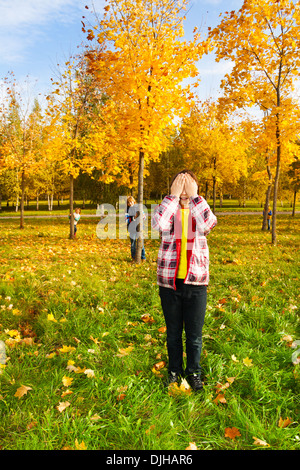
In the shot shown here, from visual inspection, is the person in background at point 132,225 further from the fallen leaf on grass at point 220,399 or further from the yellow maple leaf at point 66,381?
the fallen leaf on grass at point 220,399

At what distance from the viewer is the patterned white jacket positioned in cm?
267

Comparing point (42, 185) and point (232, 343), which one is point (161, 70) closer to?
point (232, 343)

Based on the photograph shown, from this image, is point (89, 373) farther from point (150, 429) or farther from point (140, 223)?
point (140, 223)

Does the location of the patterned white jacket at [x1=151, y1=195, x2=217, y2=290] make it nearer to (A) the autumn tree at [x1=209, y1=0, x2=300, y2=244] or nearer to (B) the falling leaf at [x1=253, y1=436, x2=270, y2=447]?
(B) the falling leaf at [x1=253, y1=436, x2=270, y2=447]

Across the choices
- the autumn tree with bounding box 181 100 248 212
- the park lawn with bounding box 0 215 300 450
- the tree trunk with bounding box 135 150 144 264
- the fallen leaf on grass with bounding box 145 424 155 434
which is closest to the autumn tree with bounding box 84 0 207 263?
the tree trunk with bounding box 135 150 144 264

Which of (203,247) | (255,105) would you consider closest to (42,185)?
(255,105)

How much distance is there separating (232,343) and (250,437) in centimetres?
137

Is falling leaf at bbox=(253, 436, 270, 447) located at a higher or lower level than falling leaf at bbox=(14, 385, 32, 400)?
lower

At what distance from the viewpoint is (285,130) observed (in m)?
10.1

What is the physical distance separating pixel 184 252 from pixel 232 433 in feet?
4.84

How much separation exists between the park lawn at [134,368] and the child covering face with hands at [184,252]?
70 centimetres

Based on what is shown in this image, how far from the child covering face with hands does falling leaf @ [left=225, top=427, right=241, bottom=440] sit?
746mm

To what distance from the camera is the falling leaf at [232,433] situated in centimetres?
233

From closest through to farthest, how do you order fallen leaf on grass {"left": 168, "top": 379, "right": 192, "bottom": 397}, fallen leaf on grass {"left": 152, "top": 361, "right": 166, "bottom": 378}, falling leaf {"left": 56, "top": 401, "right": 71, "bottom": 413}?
falling leaf {"left": 56, "top": 401, "right": 71, "bottom": 413}
fallen leaf on grass {"left": 168, "top": 379, "right": 192, "bottom": 397}
fallen leaf on grass {"left": 152, "top": 361, "right": 166, "bottom": 378}
